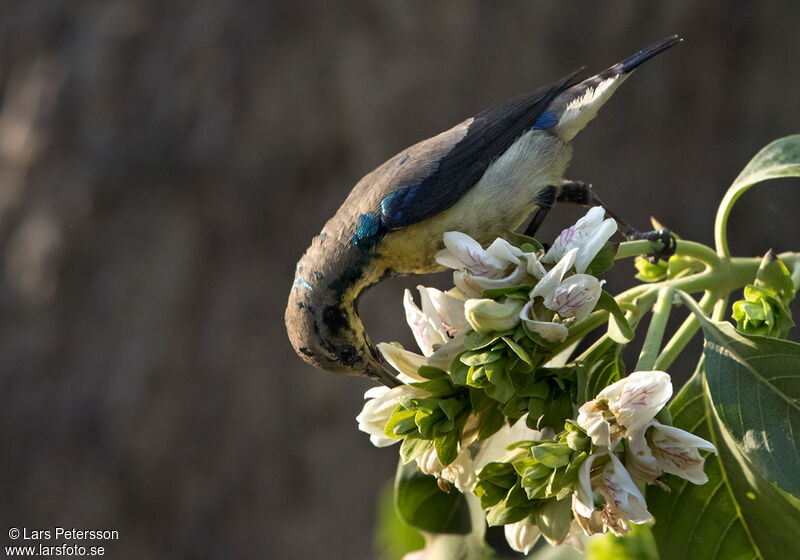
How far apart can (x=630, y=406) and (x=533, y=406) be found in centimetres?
13

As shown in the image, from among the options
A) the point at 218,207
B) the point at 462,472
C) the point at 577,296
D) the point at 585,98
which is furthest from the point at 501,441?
the point at 218,207

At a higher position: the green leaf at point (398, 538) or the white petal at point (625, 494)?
the white petal at point (625, 494)

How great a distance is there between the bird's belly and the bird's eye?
234 millimetres

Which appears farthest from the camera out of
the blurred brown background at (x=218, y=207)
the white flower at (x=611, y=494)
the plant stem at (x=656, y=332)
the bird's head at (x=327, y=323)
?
the blurred brown background at (x=218, y=207)

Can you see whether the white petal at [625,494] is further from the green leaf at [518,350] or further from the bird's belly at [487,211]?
the bird's belly at [487,211]

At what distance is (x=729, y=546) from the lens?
1.25 m

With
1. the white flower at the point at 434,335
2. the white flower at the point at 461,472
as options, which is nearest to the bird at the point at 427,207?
the white flower at the point at 434,335

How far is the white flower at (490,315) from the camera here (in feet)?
3.53

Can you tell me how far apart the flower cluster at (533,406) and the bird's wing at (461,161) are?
0.63 metres

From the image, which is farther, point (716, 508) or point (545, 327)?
point (716, 508)

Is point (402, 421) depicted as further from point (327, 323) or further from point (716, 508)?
point (327, 323)

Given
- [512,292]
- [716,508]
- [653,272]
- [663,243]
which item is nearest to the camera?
[512,292]

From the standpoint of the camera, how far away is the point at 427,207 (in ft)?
6.12

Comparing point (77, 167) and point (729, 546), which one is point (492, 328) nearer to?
point (729, 546)
